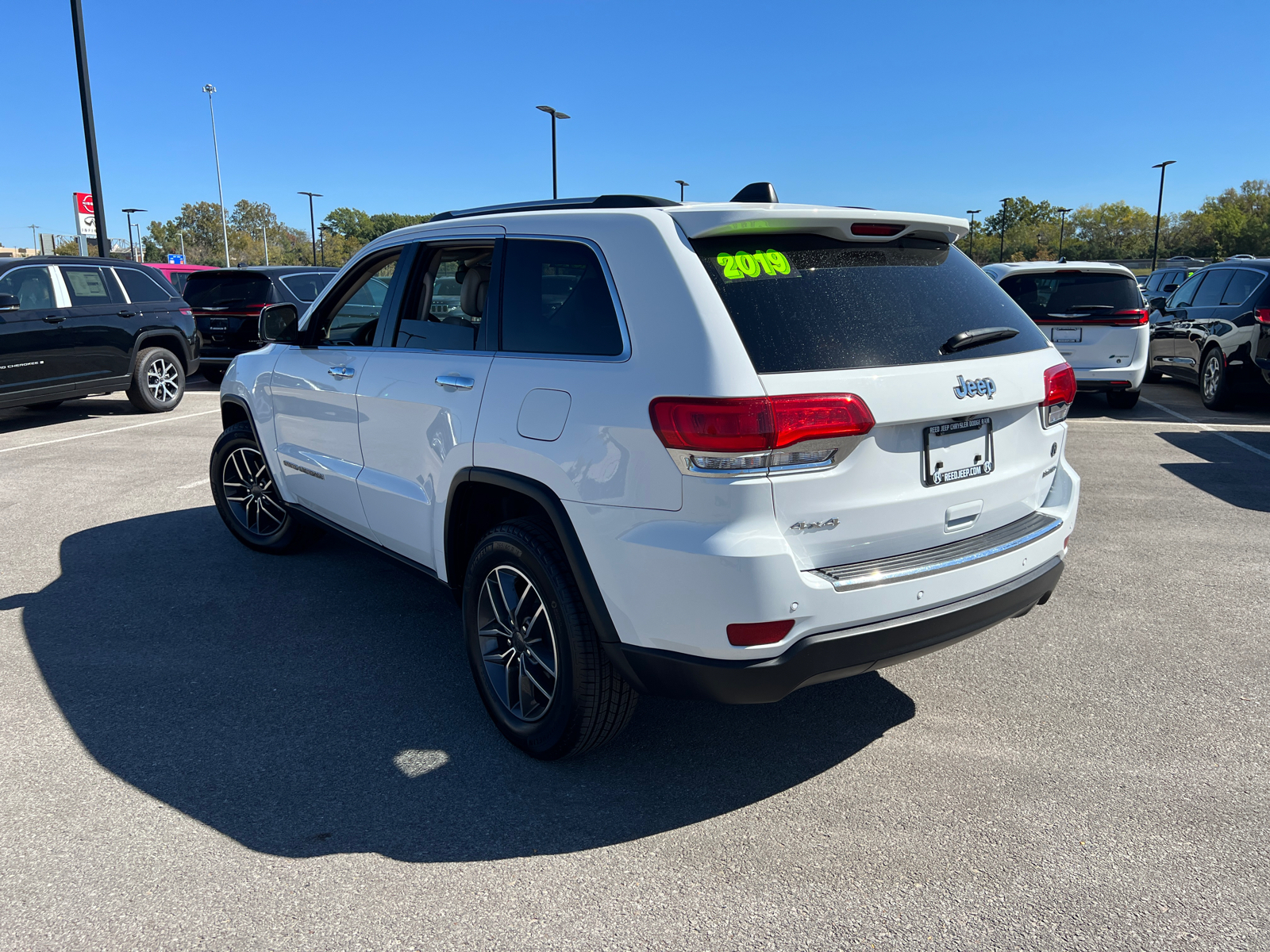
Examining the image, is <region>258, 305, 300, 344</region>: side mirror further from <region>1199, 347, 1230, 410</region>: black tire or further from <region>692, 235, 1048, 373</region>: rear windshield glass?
<region>1199, 347, 1230, 410</region>: black tire

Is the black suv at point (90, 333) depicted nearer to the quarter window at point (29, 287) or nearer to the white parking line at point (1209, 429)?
the quarter window at point (29, 287)

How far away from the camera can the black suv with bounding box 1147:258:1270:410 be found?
10.2 metres

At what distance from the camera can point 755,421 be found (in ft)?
7.95

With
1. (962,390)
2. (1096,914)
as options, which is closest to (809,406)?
(962,390)

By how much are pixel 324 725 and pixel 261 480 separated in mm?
2455

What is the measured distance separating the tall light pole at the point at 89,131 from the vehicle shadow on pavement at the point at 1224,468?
14.8 meters

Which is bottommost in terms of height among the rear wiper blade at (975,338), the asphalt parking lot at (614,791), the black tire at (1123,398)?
the asphalt parking lot at (614,791)

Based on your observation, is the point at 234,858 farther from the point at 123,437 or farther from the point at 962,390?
the point at 123,437

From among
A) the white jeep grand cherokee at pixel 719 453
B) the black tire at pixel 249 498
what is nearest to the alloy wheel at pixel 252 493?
the black tire at pixel 249 498

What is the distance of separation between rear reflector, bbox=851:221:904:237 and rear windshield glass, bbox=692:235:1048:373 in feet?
0.12

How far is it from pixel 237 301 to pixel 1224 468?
12468 mm

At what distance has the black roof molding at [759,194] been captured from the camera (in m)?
3.17

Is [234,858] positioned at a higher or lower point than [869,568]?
lower

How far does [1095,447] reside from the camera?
28.8 ft
